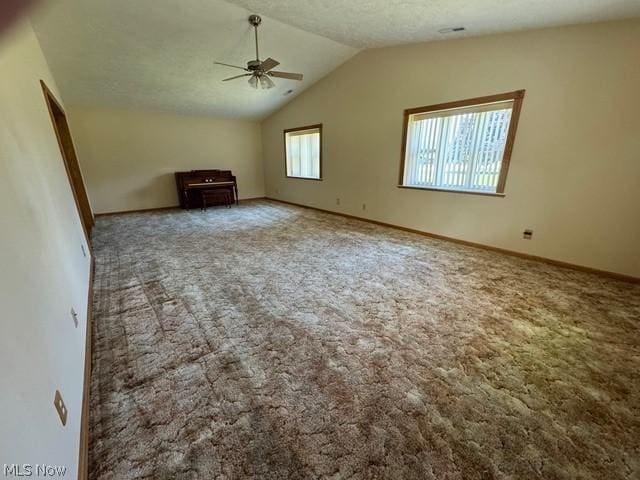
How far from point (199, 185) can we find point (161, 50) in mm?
3080

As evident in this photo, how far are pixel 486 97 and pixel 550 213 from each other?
1604 millimetres

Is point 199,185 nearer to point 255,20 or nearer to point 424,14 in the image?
point 255,20

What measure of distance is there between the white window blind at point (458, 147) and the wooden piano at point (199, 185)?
15.0 ft

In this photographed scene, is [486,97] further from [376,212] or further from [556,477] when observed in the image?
[556,477]

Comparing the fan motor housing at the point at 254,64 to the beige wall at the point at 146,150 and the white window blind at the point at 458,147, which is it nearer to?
the white window blind at the point at 458,147

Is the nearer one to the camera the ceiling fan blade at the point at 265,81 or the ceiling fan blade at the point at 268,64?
the ceiling fan blade at the point at 268,64

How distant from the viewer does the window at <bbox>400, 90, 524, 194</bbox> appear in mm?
3291

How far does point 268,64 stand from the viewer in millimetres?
3312

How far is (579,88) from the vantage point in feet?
8.95

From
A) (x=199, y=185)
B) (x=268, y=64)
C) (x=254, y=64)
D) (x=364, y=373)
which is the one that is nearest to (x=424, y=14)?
(x=268, y=64)

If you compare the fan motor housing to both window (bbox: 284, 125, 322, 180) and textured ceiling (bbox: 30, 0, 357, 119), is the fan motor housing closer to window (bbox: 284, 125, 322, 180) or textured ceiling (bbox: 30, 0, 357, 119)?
textured ceiling (bbox: 30, 0, 357, 119)

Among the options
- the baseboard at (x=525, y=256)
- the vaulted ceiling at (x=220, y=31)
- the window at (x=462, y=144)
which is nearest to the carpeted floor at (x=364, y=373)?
the baseboard at (x=525, y=256)

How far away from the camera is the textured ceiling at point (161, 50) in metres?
3.07

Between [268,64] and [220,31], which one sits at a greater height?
[220,31]
